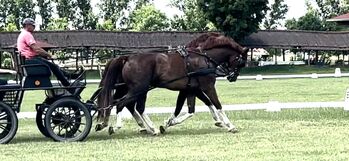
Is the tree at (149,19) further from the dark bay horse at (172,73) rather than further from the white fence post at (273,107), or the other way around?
the dark bay horse at (172,73)

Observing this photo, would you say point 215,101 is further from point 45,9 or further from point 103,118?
point 45,9

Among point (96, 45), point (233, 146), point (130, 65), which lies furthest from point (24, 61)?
point (96, 45)

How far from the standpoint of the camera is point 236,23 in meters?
62.2

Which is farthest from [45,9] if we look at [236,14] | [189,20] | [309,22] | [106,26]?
[236,14]

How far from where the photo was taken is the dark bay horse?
44.5ft

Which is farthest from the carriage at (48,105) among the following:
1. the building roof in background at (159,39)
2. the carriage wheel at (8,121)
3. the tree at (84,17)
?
the tree at (84,17)

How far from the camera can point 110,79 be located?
13.5m

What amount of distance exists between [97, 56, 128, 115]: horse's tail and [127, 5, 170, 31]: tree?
63371 millimetres

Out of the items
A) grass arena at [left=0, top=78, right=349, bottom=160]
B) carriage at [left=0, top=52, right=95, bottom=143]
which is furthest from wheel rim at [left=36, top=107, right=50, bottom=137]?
grass arena at [left=0, top=78, right=349, bottom=160]

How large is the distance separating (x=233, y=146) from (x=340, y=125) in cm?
403

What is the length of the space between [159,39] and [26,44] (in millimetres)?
50148

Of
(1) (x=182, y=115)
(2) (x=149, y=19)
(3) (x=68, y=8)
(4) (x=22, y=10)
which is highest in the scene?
(3) (x=68, y=8)

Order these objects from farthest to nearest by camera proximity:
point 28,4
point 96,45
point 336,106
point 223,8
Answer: point 28,4 < point 223,8 < point 96,45 < point 336,106

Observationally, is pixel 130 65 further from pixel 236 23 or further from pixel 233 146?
pixel 236 23
